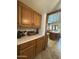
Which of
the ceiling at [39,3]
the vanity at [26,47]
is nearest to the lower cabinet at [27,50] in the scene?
the vanity at [26,47]

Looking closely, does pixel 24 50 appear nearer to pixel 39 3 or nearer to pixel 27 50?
pixel 27 50

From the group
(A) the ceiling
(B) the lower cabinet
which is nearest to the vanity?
(B) the lower cabinet

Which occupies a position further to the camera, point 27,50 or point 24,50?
point 27,50

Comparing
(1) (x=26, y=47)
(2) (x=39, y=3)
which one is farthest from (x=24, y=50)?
(2) (x=39, y=3)

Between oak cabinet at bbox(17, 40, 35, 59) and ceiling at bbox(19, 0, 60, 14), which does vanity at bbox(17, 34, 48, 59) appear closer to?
oak cabinet at bbox(17, 40, 35, 59)

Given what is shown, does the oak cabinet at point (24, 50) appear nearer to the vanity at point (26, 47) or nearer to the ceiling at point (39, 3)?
the vanity at point (26, 47)

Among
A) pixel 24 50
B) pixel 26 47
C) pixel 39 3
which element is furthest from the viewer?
pixel 39 3
